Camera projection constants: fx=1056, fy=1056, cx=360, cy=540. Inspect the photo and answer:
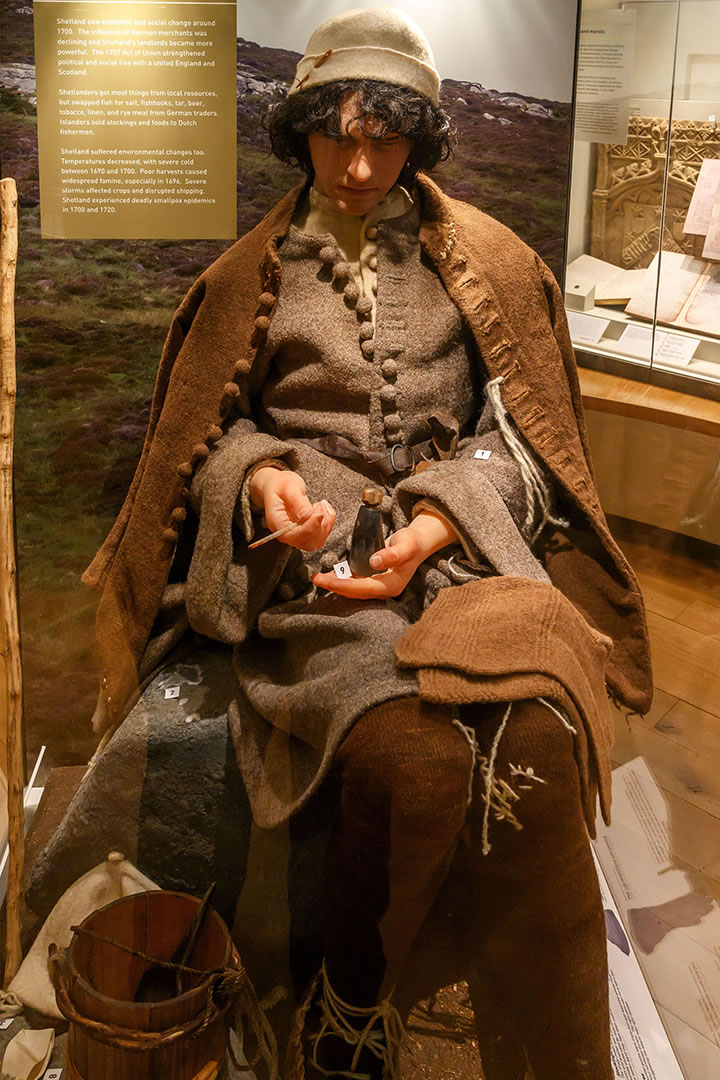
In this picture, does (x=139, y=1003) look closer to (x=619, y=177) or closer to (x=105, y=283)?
(x=105, y=283)

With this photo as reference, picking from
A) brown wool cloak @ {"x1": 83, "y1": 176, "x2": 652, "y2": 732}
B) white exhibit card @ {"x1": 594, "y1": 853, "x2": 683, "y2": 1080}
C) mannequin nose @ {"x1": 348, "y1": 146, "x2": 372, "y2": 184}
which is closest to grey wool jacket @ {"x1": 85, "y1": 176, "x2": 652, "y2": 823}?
brown wool cloak @ {"x1": 83, "y1": 176, "x2": 652, "y2": 732}

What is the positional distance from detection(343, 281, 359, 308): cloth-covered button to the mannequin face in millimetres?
91

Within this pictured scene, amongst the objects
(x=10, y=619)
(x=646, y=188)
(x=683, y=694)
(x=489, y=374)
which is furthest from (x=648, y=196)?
(x=10, y=619)

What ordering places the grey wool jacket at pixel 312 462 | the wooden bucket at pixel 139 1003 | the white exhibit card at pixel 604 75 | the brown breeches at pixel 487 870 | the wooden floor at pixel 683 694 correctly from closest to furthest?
the brown breeches at pixel 487 870, the wooden bucket at pixel 139 1003, the grey wool jacket at pixel 312 462, the white exhibit card at pixel 604 75, the wooden floor at pixel 683 694

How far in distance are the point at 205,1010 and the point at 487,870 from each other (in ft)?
1.26

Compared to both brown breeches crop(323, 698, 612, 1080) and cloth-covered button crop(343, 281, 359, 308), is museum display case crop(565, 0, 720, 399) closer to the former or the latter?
cloth-covered button crop(343, 281, 359, 308)

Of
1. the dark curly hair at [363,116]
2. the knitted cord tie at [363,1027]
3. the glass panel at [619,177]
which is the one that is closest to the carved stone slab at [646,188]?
the glass panel at [619,177]

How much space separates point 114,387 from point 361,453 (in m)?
0.37

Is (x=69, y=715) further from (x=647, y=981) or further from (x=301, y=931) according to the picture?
(x=647, y=981)

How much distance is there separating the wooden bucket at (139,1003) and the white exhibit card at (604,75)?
1.20 metres

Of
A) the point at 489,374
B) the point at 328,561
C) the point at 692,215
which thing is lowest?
the point at 328,561

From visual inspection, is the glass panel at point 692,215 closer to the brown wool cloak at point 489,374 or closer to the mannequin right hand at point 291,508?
the brown wool cloak at point 489,374

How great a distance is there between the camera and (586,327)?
1.65 m

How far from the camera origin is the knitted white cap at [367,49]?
4.16ft
